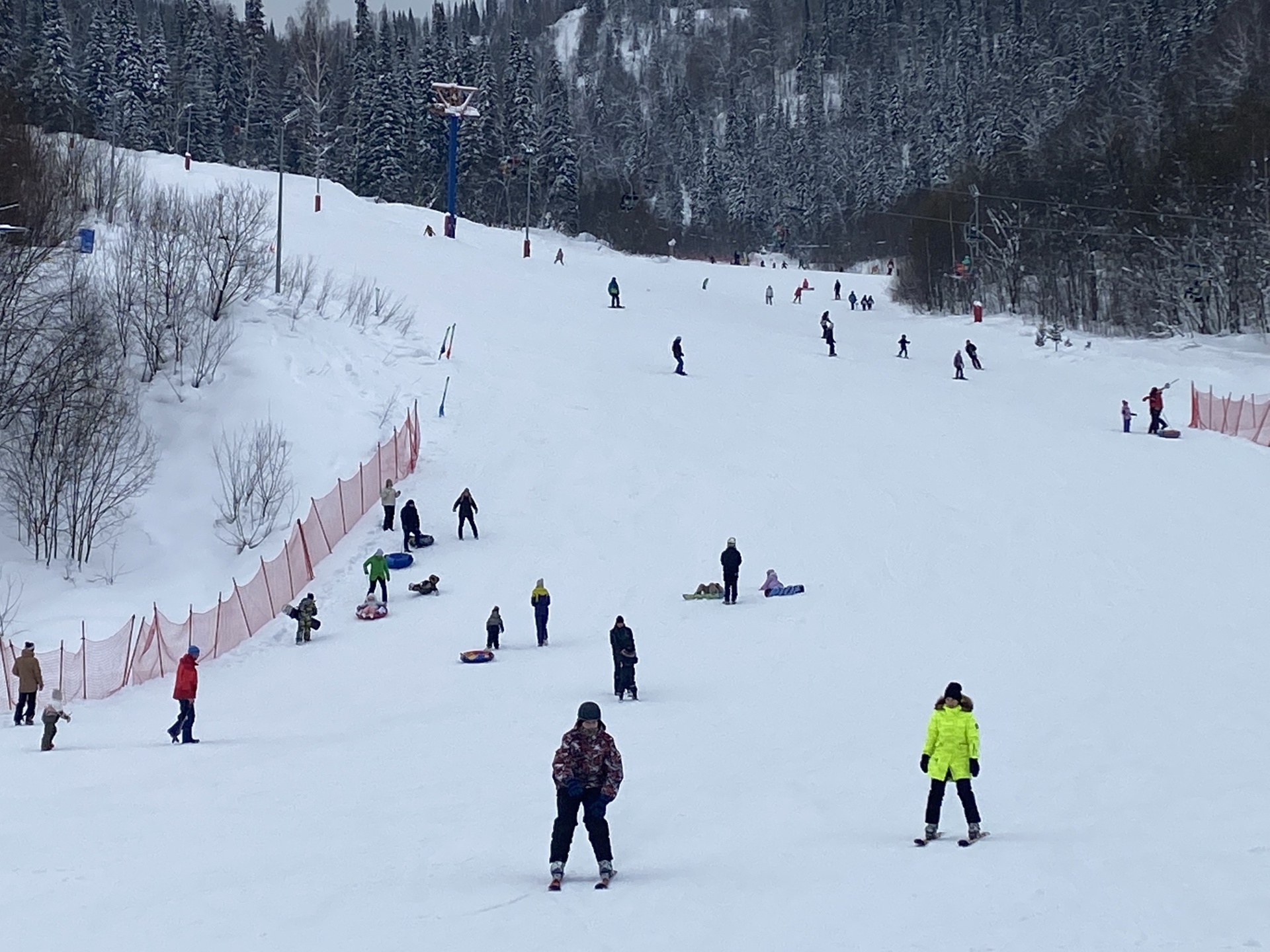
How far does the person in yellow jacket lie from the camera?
420 inches

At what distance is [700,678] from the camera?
1909 cm

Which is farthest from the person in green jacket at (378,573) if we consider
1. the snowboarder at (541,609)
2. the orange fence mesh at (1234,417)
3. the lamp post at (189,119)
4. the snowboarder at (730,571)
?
the lamp post at (189,119)

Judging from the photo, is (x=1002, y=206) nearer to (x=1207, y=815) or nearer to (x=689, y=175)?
(x=1207, y=815)

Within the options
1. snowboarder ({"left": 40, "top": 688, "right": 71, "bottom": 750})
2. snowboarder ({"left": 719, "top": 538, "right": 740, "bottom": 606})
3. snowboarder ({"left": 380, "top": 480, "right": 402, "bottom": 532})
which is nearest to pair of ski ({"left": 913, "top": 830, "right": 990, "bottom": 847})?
snowboarder ({"left": 40, "top": 688, "right": 71, "bottom": 750})

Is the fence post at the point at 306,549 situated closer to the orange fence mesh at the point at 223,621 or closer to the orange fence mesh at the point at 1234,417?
the orange fence mesh at the point at 223,621

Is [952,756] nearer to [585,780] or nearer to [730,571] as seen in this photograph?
[585,780]

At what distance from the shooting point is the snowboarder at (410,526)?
27.9 metres

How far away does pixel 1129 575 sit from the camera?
23.9 m

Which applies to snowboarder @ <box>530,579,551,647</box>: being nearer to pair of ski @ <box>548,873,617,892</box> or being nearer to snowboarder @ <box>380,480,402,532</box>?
snowboarder @ <box>380,480,402,532</box>

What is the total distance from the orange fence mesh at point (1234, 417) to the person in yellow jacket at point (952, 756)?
27644 millimetres

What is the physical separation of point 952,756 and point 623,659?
753cm

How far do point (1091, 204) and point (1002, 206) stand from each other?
851 centimetres

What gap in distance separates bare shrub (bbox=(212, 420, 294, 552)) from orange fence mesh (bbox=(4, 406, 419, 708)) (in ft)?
3.21

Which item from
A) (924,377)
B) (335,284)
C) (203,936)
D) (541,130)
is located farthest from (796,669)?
(541,130)
